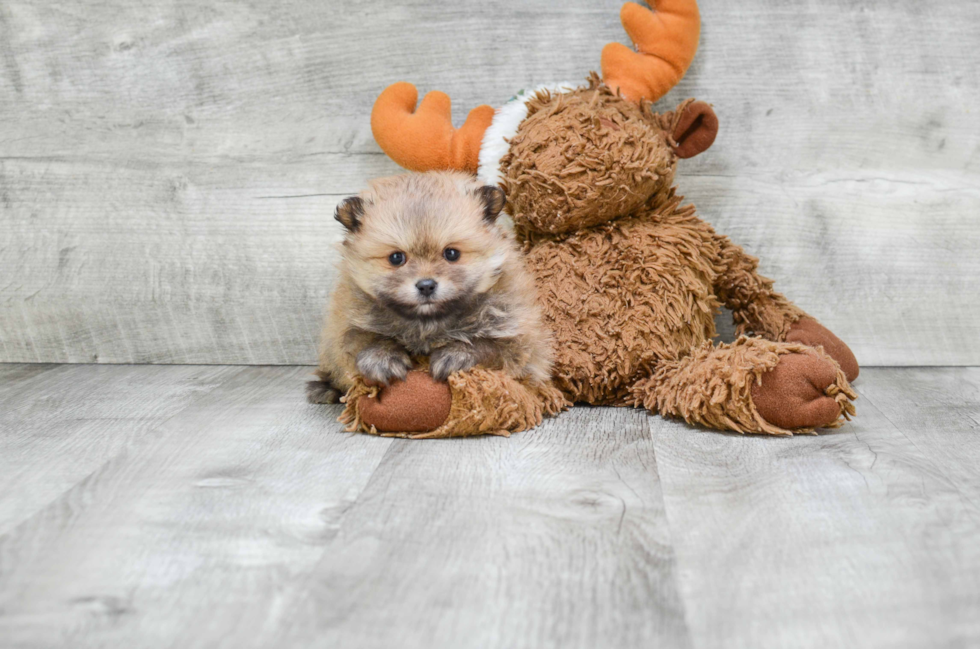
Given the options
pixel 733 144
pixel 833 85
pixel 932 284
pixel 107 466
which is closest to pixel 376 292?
pixel 107 466

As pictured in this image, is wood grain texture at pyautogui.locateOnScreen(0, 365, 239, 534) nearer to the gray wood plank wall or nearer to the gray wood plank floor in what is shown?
the gray wood plank floor

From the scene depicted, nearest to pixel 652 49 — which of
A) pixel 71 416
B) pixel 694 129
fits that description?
pixel 694 129

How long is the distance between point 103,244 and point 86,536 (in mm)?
1291

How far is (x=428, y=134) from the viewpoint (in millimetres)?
1692

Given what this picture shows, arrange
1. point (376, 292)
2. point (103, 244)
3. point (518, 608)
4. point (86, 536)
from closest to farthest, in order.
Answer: point (518, 608) → point (86, 536) → point (376, 292) → point (103, 244)

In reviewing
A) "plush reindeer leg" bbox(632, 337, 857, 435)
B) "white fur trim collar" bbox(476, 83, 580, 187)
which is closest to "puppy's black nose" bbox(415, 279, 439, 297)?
"white fur trim collar" bbox(476, 83, 580, 187)

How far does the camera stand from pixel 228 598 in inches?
33.5

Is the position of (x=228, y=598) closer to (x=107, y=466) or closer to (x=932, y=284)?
(x=107, y=466)

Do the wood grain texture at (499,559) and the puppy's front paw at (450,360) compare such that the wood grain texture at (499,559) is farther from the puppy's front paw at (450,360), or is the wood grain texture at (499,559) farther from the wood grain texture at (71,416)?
the wood grain texture at (71,416)

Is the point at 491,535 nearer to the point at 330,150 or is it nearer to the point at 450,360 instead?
the point at 450,360

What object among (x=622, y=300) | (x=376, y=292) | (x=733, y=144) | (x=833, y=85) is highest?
(x=833, y=85)

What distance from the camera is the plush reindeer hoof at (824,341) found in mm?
1742

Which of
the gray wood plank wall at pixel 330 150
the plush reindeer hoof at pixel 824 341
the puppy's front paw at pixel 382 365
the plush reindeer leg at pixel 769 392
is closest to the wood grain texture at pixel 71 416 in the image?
the gray wood plank wall at pixel 330 150

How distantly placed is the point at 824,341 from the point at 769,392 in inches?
17.2
